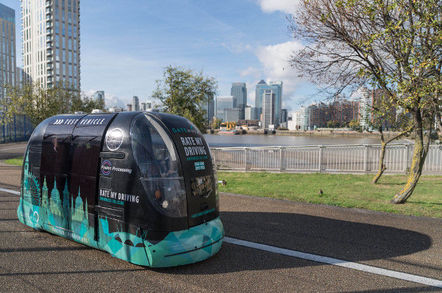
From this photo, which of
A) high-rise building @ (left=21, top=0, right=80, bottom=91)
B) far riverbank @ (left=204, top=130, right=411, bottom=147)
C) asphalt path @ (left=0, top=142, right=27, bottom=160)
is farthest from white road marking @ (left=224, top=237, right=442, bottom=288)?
high-rise building @ (left=21, top=0, right=80, bottom=91)

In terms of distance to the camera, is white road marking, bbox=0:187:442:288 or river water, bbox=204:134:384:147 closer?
white road marking, bbox=0:187:442:288

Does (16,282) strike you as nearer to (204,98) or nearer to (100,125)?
(100,125)

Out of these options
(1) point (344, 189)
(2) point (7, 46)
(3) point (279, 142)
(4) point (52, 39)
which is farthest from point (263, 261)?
(2) point (7, 46)

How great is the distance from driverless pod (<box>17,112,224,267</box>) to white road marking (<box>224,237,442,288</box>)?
2.73 ft

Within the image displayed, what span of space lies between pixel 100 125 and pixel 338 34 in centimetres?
672

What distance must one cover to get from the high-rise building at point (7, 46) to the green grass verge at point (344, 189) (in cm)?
14455

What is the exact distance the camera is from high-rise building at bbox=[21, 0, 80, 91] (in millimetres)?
95812

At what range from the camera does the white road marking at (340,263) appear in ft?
13.5

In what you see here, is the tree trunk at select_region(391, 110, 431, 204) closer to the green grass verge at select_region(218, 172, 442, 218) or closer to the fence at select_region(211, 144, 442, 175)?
the green grass verge at select_region(218, 172, 442, 218)

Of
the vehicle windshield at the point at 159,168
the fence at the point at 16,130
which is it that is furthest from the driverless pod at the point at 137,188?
the fence at the point at 16,130

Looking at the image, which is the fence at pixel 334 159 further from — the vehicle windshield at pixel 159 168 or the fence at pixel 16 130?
the fence at pixel 16 130

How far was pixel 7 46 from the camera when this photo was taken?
129 meters

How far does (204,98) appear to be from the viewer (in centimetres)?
1892

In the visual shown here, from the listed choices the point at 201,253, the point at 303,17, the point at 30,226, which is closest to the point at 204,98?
the point at 303,17
